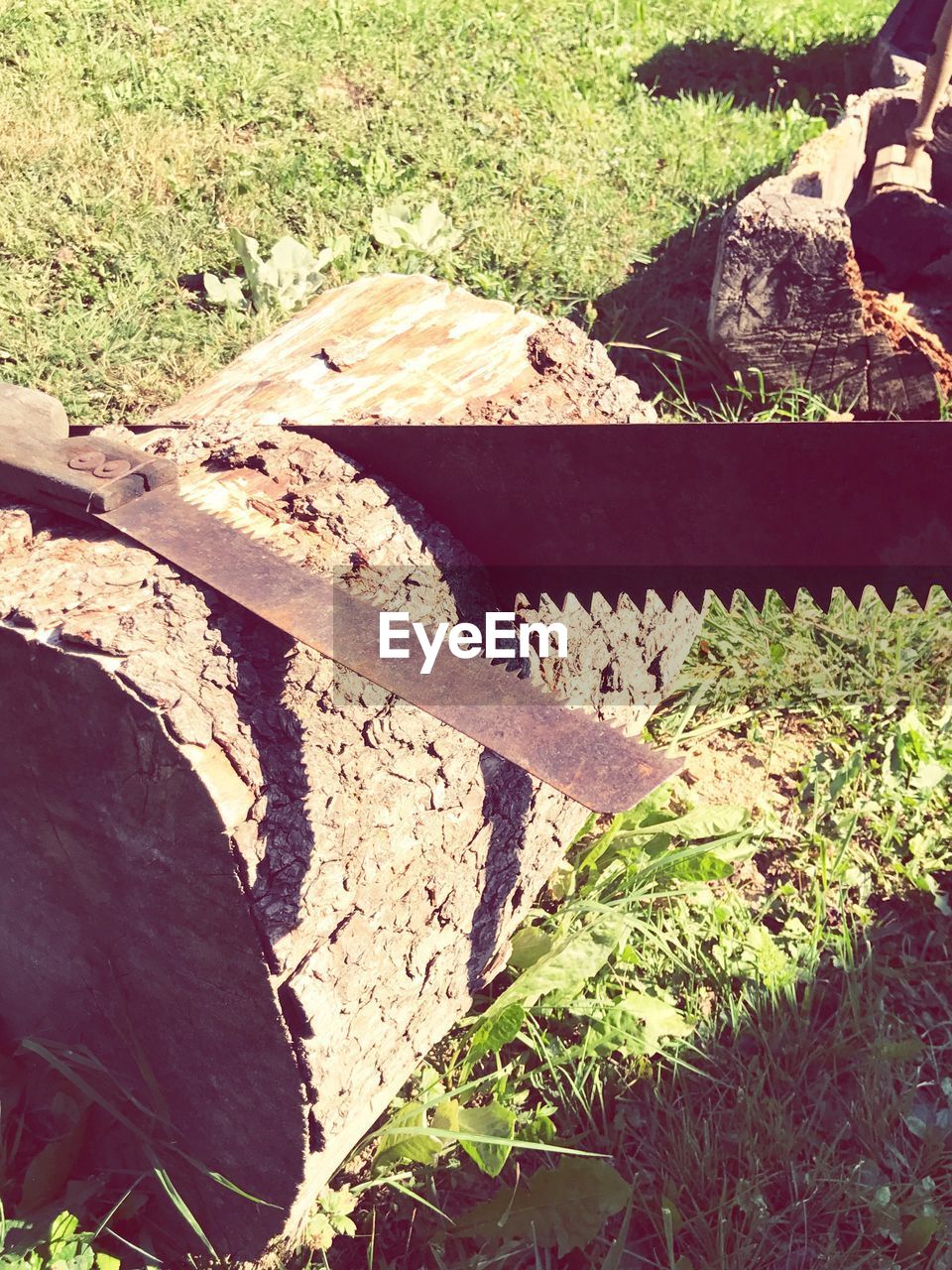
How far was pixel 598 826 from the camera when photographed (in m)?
2.96

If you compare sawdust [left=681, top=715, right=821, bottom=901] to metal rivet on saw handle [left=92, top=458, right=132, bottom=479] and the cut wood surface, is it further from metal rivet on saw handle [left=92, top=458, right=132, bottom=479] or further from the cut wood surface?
metal rivet on saw handle [left=92, top=458, right=132, bottom=479]

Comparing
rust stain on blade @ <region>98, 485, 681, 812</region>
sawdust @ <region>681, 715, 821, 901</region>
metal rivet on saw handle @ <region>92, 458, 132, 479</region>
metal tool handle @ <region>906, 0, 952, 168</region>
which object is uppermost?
metal tool handle @ <region>906, 0, 952, 168</region>

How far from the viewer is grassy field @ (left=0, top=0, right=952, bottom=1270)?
2244 millimetres

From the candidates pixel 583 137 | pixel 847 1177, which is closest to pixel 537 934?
pixel 847 1177

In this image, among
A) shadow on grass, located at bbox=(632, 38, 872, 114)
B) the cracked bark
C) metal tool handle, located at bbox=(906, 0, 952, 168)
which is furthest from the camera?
shadow on grass, located at bbox=(632, 38, 872, 114)

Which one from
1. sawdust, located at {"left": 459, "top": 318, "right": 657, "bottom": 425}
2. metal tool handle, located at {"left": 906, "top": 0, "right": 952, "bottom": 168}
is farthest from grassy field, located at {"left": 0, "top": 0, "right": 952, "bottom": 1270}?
sawdust, located at {"left": 459, "top": 318, "right": 657, "bottom": 425}

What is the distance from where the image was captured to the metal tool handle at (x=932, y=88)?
15.7 ft

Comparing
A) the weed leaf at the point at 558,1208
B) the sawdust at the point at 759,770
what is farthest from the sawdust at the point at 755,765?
the weed leaf at the point at 558,1208

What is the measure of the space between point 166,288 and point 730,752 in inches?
110

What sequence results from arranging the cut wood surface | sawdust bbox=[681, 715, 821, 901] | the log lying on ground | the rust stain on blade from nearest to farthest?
the rust stain on blade
the cut wood surface
sawdust bbox=[681, 715, 821, 901]
the log lying on ground

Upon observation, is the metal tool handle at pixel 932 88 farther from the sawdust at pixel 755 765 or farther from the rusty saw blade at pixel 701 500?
the rusty saw blade at pixel 701 500

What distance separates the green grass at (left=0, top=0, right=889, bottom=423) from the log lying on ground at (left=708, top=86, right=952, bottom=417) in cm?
68

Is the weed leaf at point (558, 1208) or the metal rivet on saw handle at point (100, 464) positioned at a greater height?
the metal rivet on saw handle at point (100, 464)

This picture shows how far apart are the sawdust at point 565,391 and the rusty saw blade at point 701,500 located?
374 mm
